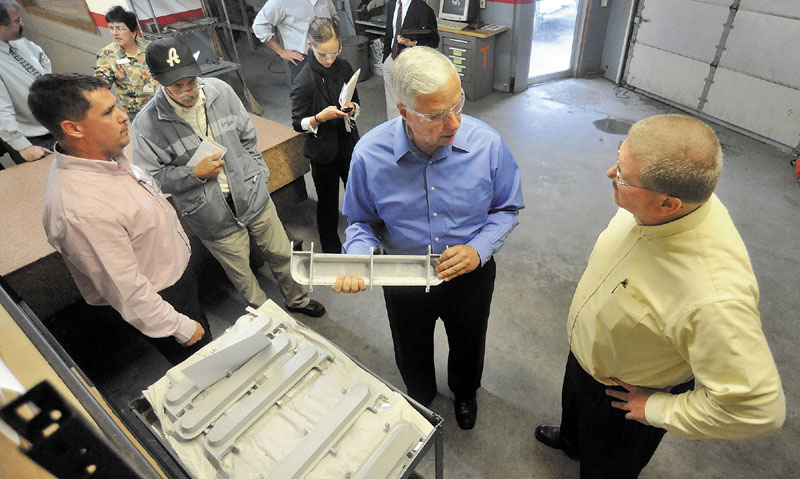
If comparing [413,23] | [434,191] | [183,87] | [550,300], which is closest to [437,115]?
[434,191]

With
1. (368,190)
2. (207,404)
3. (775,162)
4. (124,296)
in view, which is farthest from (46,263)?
(775,162)

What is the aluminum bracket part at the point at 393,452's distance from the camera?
4.28 ft

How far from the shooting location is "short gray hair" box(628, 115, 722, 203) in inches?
41.8

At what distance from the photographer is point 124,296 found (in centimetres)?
166

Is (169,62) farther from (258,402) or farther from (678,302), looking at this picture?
(678,302)

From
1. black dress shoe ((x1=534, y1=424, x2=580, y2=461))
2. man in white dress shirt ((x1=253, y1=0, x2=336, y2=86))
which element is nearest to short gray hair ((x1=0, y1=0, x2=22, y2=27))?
man in white dress shirt ((x1=253, y1=0, x2=336, y2=86))

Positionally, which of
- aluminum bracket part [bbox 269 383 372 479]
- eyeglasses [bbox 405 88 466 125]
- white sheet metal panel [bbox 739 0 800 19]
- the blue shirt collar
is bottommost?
aluminum bracket part [bbox 269 383 372 479]

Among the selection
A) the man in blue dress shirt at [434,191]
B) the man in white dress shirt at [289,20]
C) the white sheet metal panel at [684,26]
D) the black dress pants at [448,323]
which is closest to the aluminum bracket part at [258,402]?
the man in blue dress shirt at [434,191]

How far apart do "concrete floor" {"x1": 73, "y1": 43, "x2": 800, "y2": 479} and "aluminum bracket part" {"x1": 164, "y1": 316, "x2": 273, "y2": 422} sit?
118 cm

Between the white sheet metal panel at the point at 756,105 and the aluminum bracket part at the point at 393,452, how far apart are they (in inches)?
210

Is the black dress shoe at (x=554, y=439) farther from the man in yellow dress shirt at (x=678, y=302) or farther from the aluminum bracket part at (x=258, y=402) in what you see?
the aluminum bracket part at (x=258, y=402)

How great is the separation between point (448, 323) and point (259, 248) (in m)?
1.38

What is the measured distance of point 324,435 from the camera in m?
1.36

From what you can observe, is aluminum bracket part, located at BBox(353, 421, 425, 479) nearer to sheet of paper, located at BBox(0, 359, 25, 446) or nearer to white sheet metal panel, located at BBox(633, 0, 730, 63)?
sheet of paper, located at BBox(0, 359, 25, 446)
